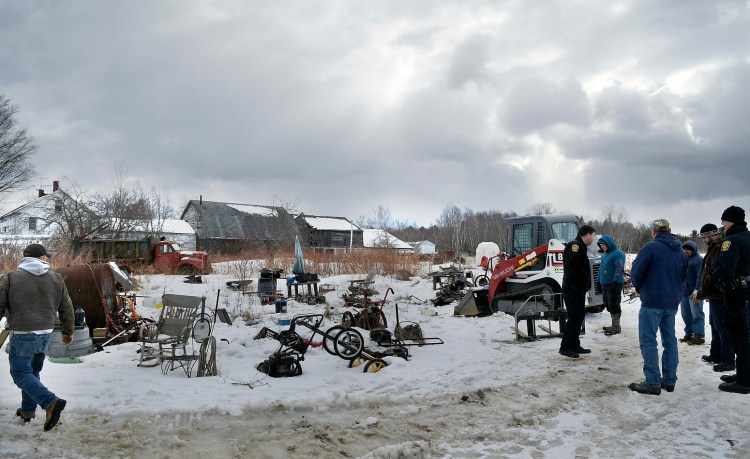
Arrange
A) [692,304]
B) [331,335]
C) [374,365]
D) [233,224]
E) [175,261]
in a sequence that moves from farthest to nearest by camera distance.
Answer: [233,224]
[175,261]
[692,304]
[331,335]
[374,365]

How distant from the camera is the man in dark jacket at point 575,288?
7.30m

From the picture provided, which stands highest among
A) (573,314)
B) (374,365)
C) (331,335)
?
(573,314)

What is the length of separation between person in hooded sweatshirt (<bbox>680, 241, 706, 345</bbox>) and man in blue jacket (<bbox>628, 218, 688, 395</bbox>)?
273 cm

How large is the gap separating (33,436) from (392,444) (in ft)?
10.4

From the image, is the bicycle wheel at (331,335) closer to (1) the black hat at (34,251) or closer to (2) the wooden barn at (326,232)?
(1) the black hat at (34,251)

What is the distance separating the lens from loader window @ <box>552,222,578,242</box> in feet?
39.4

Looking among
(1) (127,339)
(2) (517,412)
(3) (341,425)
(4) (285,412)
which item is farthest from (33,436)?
(1) (127,339)

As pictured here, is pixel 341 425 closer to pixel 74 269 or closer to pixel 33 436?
pixel 33 436

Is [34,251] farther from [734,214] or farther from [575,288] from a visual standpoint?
[734,214]

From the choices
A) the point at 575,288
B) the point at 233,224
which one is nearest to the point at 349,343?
the point at 575,288

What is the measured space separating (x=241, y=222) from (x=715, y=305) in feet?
156

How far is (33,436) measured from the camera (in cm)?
448

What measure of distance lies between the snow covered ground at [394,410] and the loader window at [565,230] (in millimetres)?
4261

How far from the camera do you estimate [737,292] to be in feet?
17.3
